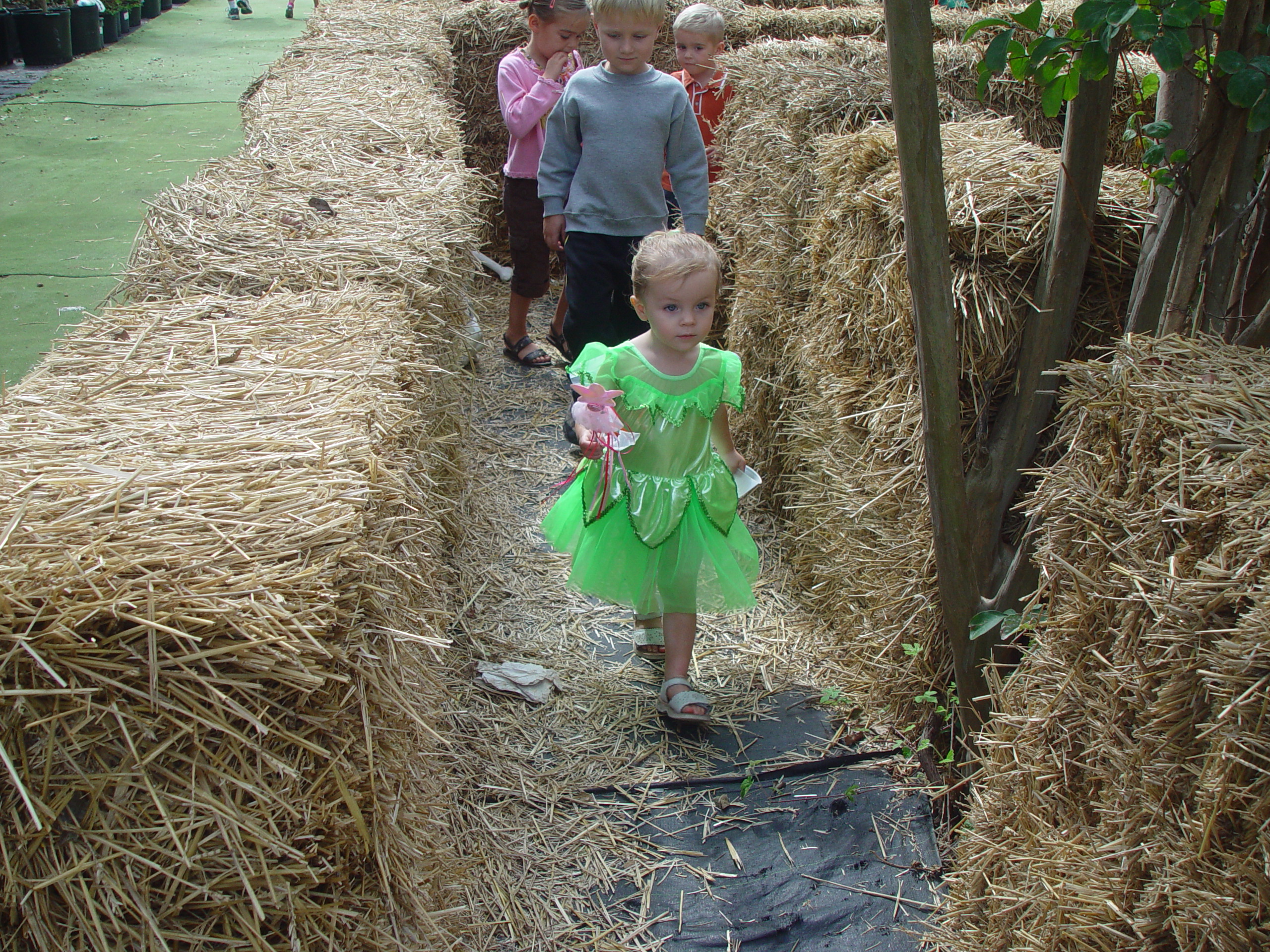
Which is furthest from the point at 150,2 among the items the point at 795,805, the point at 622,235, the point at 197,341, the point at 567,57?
the point at 795,805

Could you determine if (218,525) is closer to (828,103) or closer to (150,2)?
(828,103)

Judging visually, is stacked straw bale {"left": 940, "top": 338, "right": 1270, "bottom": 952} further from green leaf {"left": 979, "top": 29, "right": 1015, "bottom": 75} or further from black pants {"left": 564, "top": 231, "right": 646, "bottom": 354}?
black pants {"left": 564, "top": 231, "right": 646, "bottom": 354}

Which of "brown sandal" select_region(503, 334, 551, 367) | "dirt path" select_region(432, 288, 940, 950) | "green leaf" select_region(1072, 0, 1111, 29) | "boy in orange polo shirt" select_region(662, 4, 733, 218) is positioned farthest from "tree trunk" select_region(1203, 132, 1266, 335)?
"brown sandal" select_region(503, 334, 551, 367)

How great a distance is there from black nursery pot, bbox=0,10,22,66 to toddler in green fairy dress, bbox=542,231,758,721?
42.3ft

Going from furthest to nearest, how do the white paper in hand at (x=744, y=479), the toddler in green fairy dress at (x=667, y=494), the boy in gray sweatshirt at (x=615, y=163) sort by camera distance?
the boy in gray sweatshirt at (x=615, y=163), the white paper in hand at (x=744, y=479), the toddler in green fairy dress at (x=667, y=494)

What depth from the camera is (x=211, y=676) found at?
1402mm

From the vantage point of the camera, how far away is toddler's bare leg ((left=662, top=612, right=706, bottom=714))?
314 centimetres

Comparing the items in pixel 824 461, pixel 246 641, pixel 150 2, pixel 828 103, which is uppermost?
pixel 150 2

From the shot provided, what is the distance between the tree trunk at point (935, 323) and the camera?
213cm

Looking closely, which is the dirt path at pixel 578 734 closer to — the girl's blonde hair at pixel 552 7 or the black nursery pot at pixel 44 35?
the girl's blonde hair at pixel 552 7

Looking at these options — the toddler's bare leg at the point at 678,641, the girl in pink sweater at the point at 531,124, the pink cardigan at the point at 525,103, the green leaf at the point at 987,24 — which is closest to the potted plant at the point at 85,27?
the girl in pink sweater at the point at 531,124

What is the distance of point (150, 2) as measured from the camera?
56.1ft

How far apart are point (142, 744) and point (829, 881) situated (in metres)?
1.83

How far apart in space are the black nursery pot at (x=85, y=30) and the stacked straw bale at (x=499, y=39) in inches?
353
